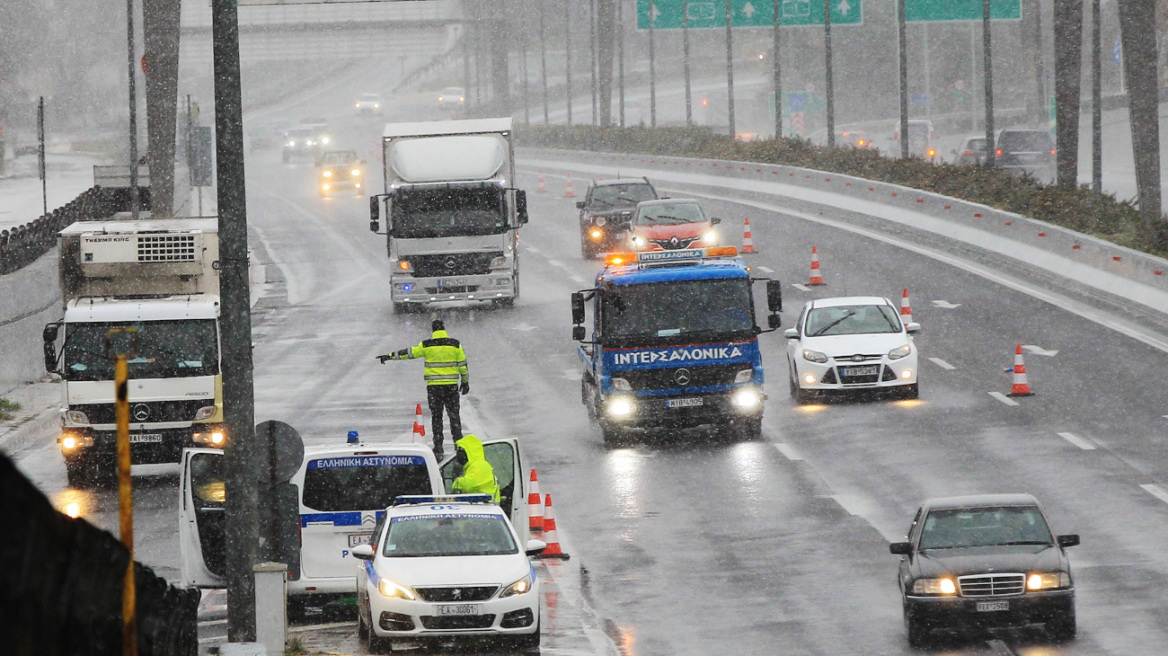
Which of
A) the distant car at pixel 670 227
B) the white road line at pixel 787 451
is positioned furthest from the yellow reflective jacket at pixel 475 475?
the distant car at pixel 670 227

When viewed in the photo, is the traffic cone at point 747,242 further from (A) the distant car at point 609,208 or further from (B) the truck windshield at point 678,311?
(B) the truck windshield at point 678,311

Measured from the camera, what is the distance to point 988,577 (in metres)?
14.1

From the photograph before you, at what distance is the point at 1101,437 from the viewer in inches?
905

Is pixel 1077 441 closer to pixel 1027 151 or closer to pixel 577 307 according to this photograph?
pixel 577 307

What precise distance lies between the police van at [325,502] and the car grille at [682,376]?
23.3ft

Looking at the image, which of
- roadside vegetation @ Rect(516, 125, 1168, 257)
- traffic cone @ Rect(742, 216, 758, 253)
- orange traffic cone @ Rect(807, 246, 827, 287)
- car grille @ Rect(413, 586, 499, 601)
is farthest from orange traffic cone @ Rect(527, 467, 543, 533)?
traffic cone @ Rect(742, 216, 758, 253)

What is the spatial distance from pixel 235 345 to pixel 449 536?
3859mm

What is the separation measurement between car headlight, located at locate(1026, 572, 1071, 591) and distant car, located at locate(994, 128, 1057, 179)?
46660mm

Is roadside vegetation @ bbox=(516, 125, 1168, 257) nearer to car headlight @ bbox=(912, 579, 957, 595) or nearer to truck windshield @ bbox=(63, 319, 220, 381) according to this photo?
truck windshield @ bbox=(63, 319, 220, 381)

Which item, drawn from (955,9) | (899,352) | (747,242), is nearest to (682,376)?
(899,352)

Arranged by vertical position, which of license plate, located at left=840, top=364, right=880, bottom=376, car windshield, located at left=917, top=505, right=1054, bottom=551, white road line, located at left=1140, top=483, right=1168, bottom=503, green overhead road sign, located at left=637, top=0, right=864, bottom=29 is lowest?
white road line, located at left=1140, top=483, right=1168, bottom=503

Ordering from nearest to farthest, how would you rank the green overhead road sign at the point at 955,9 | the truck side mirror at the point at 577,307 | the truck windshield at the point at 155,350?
the truck windshield at the point at 155,350, the truck side mirror at the point at 577,307, the green overhead road sign at the point at 955,9

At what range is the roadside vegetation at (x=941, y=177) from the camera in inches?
1553

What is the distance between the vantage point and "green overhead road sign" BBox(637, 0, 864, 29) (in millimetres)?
66188
